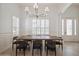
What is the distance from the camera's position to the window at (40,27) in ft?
18.4

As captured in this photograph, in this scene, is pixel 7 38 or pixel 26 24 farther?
pixel 26 24

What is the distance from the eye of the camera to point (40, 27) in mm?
5750

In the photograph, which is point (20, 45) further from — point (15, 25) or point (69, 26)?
point (69, 26)

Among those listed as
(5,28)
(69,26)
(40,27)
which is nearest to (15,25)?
(5,28)

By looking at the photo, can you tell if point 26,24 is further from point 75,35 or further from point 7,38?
point 75,35

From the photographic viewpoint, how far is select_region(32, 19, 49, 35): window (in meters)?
5.61

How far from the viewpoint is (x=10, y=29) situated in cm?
527

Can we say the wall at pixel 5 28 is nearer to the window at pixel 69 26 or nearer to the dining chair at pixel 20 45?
the dining chair at pixel 20 45

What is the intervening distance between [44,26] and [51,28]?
0.33 m

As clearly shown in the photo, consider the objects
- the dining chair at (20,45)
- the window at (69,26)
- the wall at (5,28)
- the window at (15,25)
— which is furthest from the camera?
the window at (69,26)

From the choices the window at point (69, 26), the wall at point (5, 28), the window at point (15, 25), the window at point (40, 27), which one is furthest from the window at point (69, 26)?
the wall at point (5, 28)

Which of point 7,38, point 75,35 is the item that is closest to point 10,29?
point 7,38

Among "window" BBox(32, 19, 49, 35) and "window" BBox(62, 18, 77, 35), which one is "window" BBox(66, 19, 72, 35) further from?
"window" BBox(32, 19, 49, 35)

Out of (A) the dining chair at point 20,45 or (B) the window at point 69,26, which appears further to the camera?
(B) the window at point 69,26
